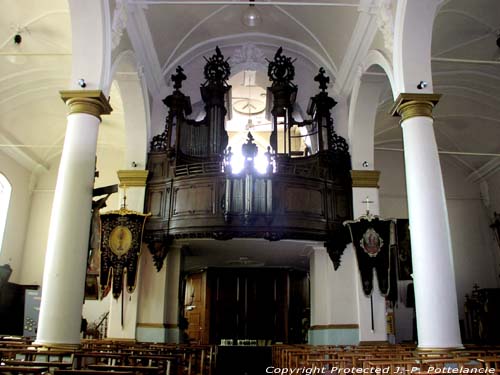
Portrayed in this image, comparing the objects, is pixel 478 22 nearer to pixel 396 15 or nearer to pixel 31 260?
pixel 396 15

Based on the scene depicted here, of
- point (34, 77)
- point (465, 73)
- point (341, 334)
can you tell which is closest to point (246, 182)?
point (341, 334)

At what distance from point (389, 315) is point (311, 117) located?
7347 mm

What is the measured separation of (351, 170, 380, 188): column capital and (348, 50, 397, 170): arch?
17cm

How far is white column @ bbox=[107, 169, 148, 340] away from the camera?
11.0 metres

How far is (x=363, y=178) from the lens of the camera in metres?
11.7

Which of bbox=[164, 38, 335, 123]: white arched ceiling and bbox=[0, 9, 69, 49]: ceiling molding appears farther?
bbox=[164, 38, 335, 123]: white arched ceiling

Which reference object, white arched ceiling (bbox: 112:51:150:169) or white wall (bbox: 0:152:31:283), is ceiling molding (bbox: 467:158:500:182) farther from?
white wall (bbox: 0:152:31:283)

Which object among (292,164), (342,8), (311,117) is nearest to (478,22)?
(342,8)

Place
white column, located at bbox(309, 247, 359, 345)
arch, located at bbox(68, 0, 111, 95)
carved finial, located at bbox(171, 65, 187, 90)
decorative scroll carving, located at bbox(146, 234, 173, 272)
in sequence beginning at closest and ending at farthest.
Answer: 1. arch, located at bbox(68, 0, 111, 95)
2. decorative scroll carving, located at bbox(146, 234, 173, 272)
3. white column, located at bbox(309, 247, 359, 345)
4. carved finial, located at bbox(171, 65, 187, 90)

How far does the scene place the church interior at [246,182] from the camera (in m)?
7.51

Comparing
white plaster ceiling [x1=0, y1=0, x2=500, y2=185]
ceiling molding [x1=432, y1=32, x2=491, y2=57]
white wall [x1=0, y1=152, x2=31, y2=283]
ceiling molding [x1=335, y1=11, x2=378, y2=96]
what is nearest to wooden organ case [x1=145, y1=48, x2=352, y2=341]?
ceiling molding [x1=335, y1=11, x2=378, y2=96]

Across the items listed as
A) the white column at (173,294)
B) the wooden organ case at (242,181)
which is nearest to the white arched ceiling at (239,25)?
the wooden organ case at (242,181)

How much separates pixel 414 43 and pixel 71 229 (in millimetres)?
6354

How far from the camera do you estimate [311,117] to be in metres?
12.9
